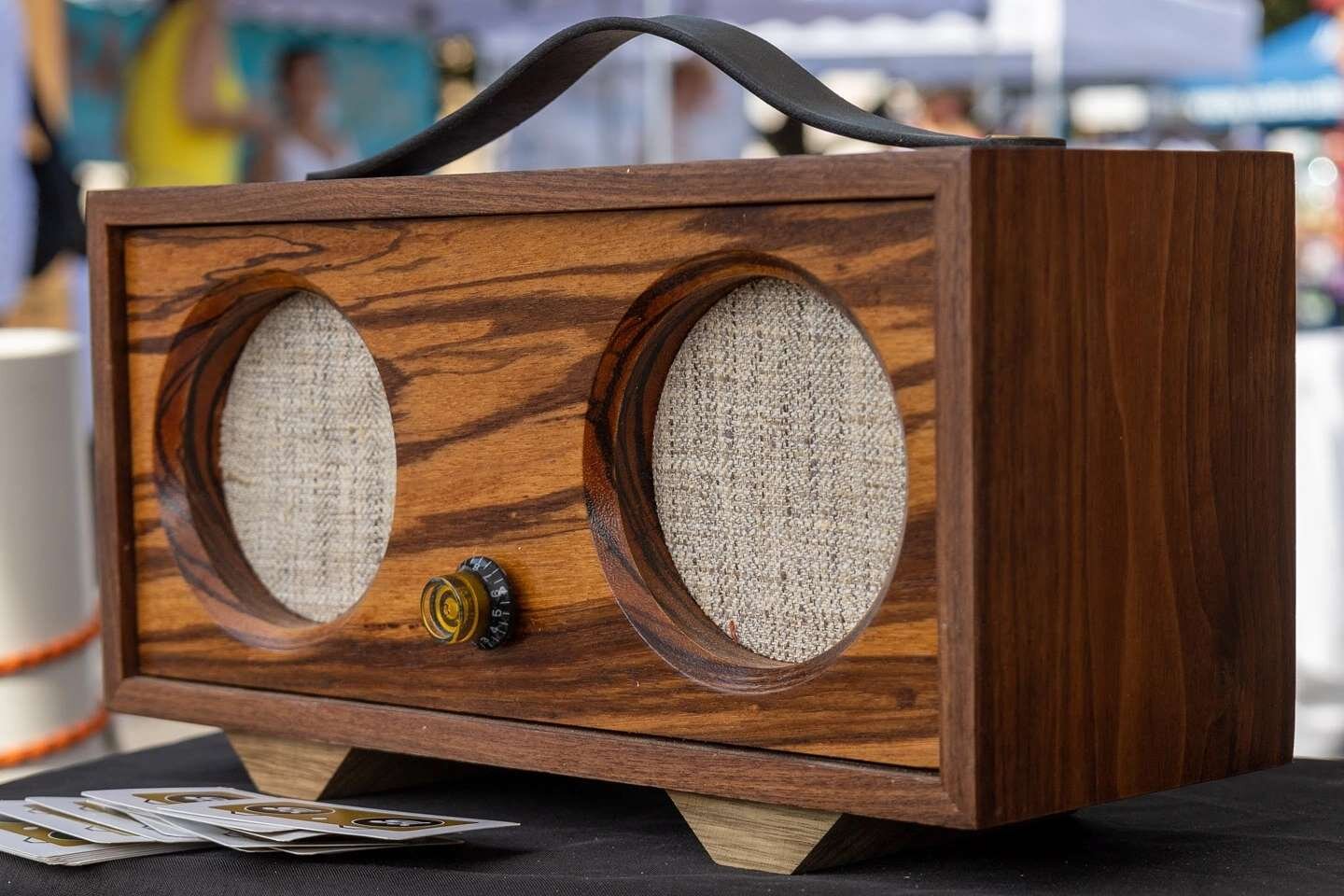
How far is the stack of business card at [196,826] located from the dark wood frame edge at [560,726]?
0.05 meters

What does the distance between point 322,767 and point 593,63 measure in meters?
0.39

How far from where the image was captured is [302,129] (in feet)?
13.6

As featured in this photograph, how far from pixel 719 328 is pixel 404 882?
0.89 ft

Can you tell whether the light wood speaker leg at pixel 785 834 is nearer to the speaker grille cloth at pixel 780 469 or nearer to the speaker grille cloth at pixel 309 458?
the speaker grille cloth at pixel 780 469

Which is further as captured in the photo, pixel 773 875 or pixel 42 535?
pixel 42 535

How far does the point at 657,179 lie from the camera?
748 millimetres

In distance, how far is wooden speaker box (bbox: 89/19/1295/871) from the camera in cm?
68

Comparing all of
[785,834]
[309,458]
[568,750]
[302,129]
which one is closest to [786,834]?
[785,834]

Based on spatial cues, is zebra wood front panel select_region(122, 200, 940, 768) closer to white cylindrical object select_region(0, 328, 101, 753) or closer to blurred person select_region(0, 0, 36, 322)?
white cylindrical object select_region(0, 328, 101, 753)

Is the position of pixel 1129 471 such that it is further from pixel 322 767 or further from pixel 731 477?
pixel 322 767

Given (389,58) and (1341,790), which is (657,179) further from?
(389,58)

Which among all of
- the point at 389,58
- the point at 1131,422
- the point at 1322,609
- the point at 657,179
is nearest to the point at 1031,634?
the point at 1131,422

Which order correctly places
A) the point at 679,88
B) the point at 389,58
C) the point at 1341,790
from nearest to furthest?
the point at 1341,790, the point at 679,88, the point at 389,58

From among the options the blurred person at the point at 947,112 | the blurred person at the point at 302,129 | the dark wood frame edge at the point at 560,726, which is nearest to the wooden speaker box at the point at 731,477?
the dark wood frame edge at the point at 560,726
